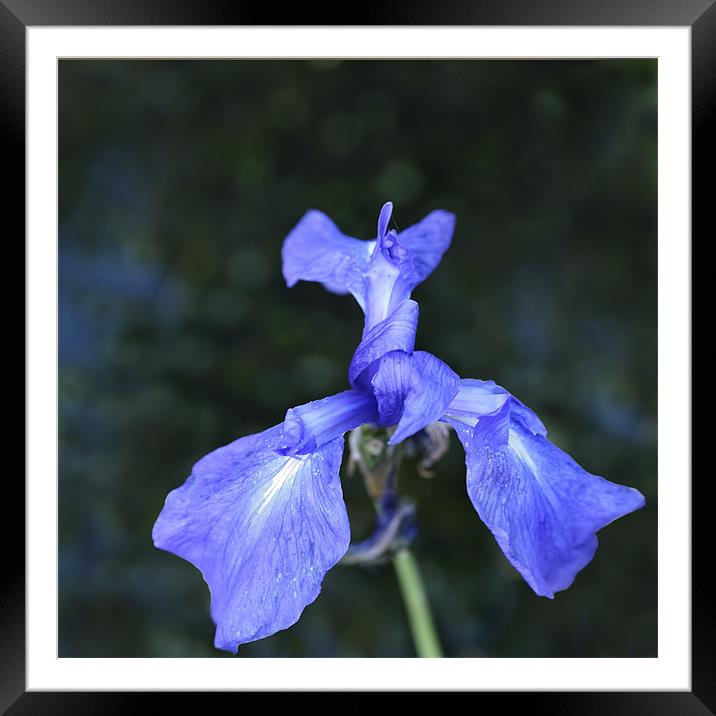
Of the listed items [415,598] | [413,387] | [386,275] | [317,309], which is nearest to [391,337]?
[413,387]

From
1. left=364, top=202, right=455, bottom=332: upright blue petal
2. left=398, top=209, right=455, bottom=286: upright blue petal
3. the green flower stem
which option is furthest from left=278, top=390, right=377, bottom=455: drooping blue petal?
the green flower stem

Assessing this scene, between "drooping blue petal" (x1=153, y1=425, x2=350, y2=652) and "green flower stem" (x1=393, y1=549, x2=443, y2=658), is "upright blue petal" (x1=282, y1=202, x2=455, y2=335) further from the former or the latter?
"green flower stem" (x1=393, y1=549, x2=443, y2=658)

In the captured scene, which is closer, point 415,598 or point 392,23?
point 392,23

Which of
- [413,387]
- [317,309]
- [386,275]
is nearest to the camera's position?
[413,387]

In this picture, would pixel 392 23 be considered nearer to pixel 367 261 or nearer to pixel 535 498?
pixel 367 261

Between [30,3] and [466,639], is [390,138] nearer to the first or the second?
[30,3]

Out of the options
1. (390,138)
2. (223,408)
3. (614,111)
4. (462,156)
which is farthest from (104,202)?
(614,111)
